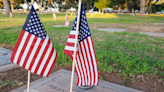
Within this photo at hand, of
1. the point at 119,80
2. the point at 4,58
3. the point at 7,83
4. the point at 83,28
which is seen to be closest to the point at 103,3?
the point at 4,58

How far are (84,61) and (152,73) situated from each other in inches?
86.7

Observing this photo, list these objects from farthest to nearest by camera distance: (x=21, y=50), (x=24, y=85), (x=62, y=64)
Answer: (x=62, y=64) < (x=24, y=85) < (x=21, y=50)

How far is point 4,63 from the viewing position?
4.09 metres

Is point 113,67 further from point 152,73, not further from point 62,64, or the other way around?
point 62,64

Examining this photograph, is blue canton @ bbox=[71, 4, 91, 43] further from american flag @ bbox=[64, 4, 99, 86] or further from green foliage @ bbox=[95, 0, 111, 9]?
green foliage @ bbox=[95, 0, 111, 9]

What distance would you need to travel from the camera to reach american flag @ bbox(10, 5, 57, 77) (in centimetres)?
225

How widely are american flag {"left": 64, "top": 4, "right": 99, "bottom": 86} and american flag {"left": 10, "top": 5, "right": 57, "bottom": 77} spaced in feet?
1.22

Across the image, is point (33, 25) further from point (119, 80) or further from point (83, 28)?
point (119, 80)

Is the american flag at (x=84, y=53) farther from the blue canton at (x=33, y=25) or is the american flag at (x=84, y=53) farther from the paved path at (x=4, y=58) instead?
the paved path at (x=4, y=58)

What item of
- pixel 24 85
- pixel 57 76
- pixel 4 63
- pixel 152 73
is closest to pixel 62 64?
pixel 57 76

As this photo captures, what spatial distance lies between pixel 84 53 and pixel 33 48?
84 centimetres

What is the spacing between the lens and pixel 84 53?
2.29m

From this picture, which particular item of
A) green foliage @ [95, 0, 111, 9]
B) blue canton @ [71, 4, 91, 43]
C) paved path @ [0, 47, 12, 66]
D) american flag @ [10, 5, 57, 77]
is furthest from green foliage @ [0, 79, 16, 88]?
green foliage @ [95, 0, 111, 9]

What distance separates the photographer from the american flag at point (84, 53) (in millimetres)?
2193
